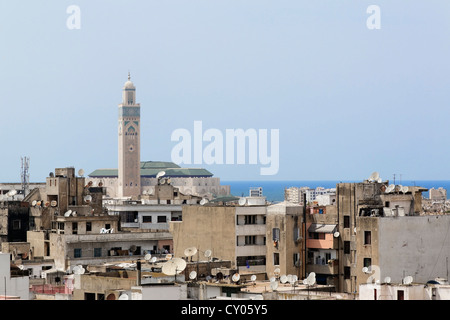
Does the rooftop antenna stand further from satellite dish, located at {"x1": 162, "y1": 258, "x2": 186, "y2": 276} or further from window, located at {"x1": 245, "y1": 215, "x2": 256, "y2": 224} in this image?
window, located at {"x1": 245, "y1": 215, "x2": 256, "y2": 224}

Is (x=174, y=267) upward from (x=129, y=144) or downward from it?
downward

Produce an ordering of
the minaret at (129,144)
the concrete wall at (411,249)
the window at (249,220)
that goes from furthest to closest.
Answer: the minaret at (129,144)
the window at (249,220)
the concrete wall at (411,249)

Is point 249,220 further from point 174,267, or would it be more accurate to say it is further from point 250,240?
point 174,267

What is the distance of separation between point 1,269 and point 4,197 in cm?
2787

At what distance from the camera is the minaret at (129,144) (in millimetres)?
161125

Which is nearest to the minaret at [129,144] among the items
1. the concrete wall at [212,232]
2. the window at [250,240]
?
the concrete wall at [212,232]

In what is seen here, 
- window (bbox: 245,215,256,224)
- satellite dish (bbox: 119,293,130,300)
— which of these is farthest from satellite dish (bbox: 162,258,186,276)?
window (bbox: 245,215,256,224)

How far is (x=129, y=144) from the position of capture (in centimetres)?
16288

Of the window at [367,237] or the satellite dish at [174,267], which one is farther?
the window at [367,237]

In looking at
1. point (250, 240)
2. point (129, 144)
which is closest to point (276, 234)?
point (250, 240)

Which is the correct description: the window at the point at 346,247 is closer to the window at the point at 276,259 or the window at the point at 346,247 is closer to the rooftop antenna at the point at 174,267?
the window at the point at 276,259

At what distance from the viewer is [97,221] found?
40.9 m
